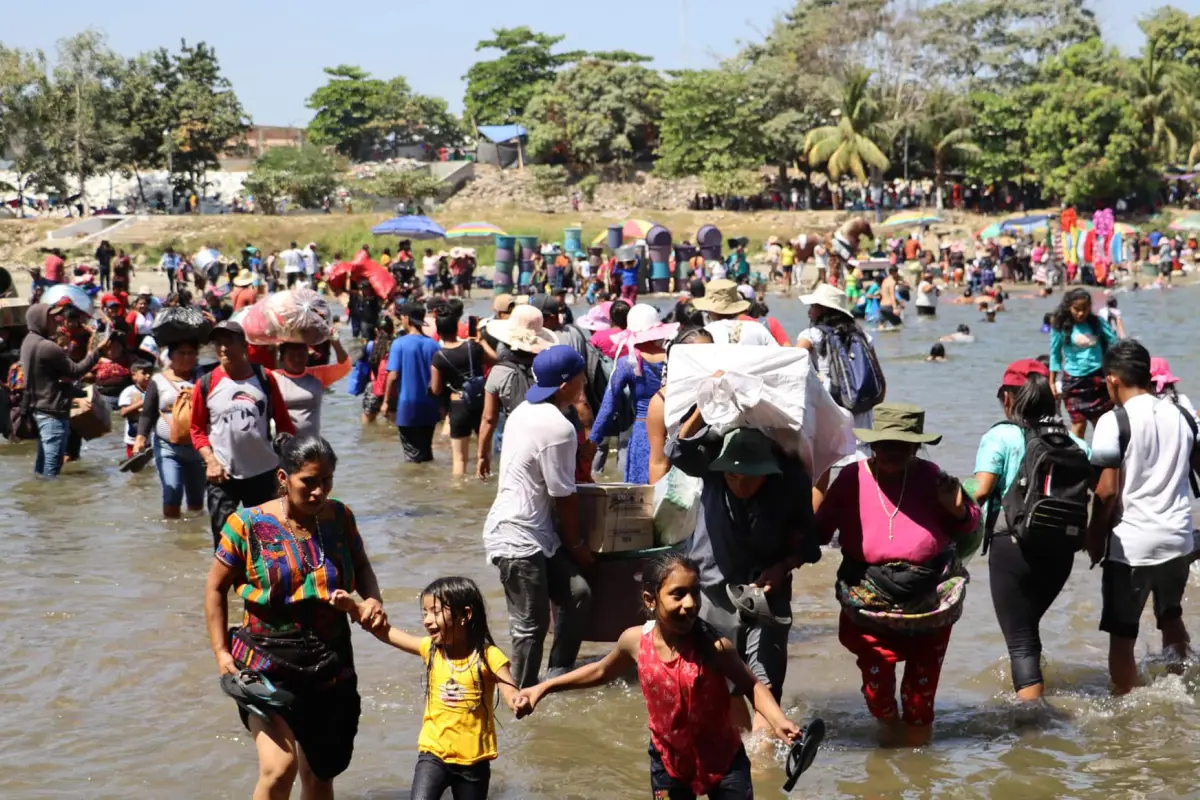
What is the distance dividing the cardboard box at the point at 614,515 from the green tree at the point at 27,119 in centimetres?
6133

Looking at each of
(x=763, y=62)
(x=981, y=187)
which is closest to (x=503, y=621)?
(x=981, y=187)

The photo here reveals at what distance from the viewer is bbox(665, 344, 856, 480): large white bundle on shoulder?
5.06 meters

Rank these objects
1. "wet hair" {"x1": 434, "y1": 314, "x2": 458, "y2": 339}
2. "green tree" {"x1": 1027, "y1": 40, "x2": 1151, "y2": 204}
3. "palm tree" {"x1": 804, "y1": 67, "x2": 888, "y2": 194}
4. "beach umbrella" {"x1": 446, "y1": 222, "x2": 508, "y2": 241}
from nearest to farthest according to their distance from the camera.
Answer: "wet hair" {"x1": 434, "y1": 314, "x2": 458, "y2": 339}
"beach umbrella" {"x1": 446, "y1": 222, "x2": 508, "y2": 241}
"green tree" {"x1": 1027, "y1": 40, "x2": 1151, "y2": 204}
"palm tree" {"x1": 804, "y1": 67, "x2": 888, "y2": 194}

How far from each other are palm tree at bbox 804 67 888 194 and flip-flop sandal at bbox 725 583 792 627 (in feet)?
184

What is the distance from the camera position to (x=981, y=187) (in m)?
63.0

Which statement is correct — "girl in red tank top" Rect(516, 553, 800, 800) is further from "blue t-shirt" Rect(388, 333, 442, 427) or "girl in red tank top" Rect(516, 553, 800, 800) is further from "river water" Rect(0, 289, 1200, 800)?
"blue t-shirt" Rect(388, 333, 442, 427)

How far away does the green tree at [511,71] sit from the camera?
3593 inches

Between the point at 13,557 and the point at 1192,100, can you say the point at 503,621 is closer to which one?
the point at 13,557

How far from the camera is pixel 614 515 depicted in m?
5.88

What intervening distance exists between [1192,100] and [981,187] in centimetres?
932

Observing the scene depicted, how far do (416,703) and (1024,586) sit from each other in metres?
2.65

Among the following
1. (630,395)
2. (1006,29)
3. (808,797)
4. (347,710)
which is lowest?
(808,797)

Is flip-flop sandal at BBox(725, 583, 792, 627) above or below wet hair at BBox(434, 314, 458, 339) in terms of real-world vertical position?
below

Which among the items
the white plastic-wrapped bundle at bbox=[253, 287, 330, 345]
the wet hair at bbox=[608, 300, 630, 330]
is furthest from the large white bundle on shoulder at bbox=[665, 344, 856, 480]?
the wet hair at bbox=[608, 300, 630, 330]
